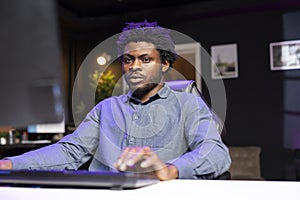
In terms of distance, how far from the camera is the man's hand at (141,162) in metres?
0.51

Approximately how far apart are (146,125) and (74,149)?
0.22 m

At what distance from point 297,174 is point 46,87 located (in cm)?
356

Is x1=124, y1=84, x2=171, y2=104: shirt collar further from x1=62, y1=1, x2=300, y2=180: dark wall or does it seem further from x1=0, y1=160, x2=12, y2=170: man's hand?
x1=62, y1=1, x2=300, y2=180: dark wall

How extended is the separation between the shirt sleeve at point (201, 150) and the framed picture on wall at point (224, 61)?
3203mm

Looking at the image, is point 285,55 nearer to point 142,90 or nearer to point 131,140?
point 142,90

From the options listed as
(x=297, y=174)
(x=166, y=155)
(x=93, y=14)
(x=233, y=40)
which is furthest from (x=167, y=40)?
(x=93, y=14)

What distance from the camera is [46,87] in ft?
1.11

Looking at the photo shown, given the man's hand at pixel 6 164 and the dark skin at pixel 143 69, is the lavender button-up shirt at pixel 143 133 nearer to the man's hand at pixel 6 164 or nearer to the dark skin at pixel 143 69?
the dark skin at pixel 143 69

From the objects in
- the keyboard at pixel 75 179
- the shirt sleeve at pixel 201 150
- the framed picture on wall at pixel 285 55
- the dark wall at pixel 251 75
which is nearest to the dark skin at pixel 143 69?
the shirt sleeve at pixel 201 150

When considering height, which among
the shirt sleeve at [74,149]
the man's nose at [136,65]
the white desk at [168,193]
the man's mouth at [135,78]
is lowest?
the shirt sleeve at [74,149]

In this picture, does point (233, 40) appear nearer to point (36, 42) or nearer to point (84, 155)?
point (84, 155)

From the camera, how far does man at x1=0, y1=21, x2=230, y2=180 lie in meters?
0.90

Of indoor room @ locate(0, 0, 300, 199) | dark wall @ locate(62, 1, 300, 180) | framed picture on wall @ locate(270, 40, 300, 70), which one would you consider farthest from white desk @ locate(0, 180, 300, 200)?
framed picture on wall @ locate(270, 40, 300, 70)

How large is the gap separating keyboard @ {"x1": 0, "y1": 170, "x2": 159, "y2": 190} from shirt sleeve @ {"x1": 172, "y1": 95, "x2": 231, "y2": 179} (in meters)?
0.33
